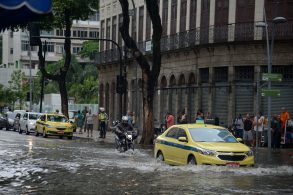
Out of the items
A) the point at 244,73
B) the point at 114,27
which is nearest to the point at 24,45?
the point at 114,27

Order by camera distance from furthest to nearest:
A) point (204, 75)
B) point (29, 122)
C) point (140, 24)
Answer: point (140, 24) < point (29, 122) < point (204, 75)

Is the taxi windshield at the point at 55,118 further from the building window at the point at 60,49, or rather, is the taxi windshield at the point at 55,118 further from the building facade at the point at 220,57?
the building window at the point at 60,49

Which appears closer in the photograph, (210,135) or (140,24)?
(210,135)

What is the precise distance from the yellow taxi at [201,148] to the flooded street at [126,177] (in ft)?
0.87

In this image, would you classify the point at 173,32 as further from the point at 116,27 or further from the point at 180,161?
the point at 180,161

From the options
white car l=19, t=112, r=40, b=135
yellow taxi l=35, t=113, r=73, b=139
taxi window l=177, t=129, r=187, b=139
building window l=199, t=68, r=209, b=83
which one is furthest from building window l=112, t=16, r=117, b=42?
taxi window l=177, t=129, r=187, b=139

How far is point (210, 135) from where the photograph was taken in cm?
2123

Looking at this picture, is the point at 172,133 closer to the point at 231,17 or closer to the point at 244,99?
the point at 244,99

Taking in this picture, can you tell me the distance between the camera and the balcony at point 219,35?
4044 centimetres

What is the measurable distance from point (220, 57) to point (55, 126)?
35.5 ft

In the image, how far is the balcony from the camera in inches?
1592

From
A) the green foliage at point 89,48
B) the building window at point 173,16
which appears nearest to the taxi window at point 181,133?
the building window at point 173,16

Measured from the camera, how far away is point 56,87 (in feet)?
369

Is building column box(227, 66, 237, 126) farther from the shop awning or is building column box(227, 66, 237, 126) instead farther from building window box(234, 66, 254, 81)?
the shop awning
